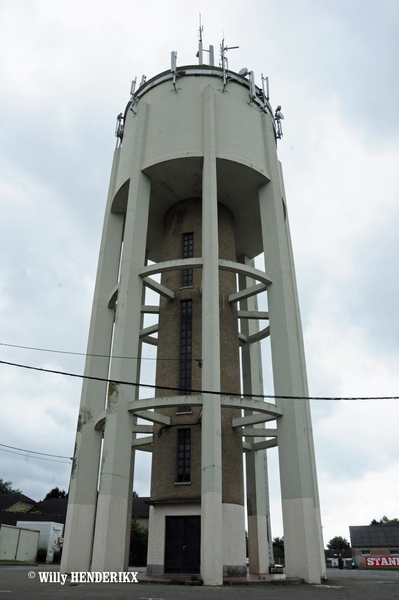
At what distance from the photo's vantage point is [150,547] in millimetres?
18578

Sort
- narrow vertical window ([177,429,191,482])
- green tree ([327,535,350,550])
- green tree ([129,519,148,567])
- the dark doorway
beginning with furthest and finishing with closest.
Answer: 1. green tree ([327,535,350,550])
2. green tree ([129,519,148,567])
3. narrow vertical window ([177,429,191,482])
4. the dark doorway

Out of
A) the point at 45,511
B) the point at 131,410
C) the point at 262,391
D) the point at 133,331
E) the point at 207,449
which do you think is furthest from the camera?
the point at 45,511

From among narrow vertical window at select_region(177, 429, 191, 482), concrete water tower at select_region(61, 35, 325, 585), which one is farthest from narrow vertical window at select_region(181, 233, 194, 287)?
narrow vertical window at select_region(177, 429, 191, 482)

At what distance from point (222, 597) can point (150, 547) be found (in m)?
9.32

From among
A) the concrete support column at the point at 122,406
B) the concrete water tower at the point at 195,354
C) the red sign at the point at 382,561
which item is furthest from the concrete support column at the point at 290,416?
Result: the red sign at the point at 382,561

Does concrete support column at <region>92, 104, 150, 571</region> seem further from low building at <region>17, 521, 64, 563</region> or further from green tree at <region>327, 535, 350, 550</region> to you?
green tree at <region>327, 535, 350, 550</region>

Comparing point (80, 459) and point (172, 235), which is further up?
point (172, 235)

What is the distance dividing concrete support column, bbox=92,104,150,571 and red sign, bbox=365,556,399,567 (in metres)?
36.4

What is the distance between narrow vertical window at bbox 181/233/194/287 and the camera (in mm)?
22812

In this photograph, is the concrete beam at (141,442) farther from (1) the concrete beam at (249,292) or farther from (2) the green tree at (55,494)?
(2) the green tree at (55,494)

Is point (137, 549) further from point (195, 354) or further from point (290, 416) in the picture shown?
point (290, 416)

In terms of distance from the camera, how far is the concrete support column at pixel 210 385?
1420 cm

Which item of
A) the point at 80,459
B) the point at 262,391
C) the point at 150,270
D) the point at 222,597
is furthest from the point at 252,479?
the point at 222,597

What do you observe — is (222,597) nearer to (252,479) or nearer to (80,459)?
(80,459)
